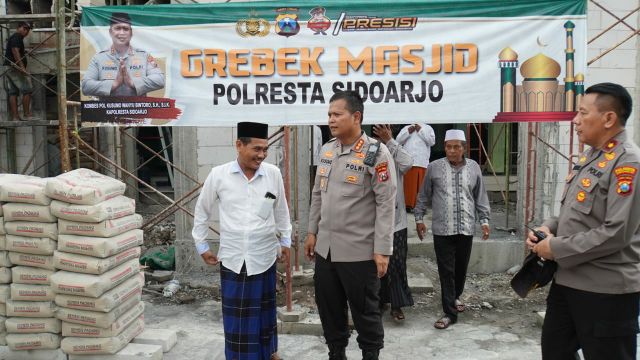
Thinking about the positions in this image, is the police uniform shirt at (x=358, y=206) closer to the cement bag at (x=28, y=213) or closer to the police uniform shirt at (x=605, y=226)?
the police uniform shirt at (x=605, y=226)

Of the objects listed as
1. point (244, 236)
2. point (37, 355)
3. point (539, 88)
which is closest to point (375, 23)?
point (539, 88)

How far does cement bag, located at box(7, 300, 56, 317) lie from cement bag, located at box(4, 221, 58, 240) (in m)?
0.52

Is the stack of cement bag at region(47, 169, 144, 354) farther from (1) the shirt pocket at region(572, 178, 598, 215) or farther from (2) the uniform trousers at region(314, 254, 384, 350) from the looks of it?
(1) the shirt pocket at region(572, 178, 598, 215)

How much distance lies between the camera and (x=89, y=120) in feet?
15.8

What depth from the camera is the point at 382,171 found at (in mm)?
3574

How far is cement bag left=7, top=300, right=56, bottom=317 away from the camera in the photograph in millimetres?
4031

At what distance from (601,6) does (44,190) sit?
6.10 meters

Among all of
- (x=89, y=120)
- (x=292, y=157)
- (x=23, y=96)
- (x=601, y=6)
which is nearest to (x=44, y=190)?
(x=89, y=120)

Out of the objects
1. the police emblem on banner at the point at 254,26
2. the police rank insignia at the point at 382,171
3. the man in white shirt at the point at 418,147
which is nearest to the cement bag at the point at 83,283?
the police rank insignia at the point at 382,171

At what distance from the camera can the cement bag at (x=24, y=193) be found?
3.97 metres

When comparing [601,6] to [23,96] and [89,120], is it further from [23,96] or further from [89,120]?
[23,96]

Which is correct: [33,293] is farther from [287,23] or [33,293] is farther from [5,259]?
[287,23]

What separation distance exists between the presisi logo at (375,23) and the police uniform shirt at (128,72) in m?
1.69

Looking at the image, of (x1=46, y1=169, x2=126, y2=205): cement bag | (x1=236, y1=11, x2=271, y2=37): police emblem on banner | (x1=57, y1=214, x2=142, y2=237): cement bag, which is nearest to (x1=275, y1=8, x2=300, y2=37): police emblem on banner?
(x1=236, y1=11, x2=271, y2=37): police emblem on banner
